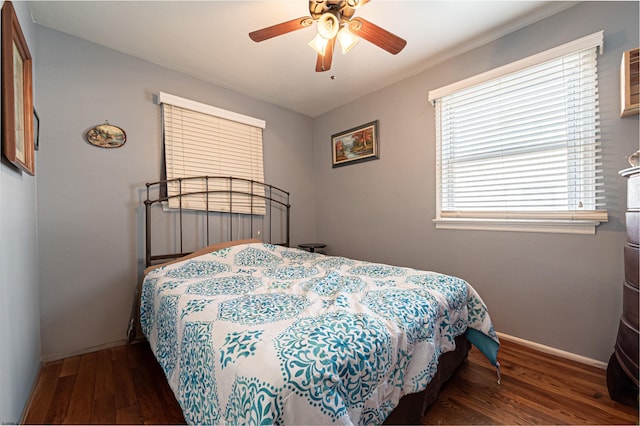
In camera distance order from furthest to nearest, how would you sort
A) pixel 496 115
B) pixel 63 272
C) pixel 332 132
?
pixel 332 132 < pixel 496 115 < pixel 63 272

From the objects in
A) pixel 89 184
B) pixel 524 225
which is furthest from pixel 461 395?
pixel 89 184

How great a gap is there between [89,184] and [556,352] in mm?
3818

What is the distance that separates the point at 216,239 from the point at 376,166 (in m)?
1.97

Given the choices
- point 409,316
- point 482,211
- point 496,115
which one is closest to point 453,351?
point 409,316

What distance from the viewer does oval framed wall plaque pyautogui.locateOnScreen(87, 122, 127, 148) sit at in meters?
2.11

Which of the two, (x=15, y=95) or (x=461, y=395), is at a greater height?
(x=15, y=95)

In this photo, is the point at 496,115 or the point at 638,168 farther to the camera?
the point at 496,115

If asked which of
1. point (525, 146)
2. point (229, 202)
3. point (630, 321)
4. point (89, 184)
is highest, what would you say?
point (525, 146)

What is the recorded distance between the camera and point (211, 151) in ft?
9.00

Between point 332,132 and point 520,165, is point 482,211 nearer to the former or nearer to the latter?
point 520,165

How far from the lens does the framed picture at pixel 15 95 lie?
1170 mm

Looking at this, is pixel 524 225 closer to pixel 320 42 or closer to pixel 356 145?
pixel 356 145

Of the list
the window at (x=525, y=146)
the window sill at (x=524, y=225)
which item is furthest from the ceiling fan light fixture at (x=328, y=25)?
the window sill at (x=524, y=225)

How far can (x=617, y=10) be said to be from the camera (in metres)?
1.67
